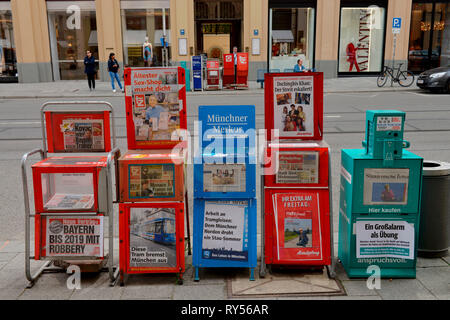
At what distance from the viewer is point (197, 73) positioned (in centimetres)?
2075

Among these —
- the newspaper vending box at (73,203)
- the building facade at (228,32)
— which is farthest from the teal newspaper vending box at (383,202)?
the building facade at (228,32)

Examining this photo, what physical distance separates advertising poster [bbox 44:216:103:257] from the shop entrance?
2264cm

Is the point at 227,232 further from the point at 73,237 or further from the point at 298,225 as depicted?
the point at 73,237

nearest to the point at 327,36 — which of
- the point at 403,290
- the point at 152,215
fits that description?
the point at 403,290

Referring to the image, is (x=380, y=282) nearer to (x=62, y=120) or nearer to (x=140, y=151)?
(x=140, y=151)

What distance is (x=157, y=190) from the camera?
14.4 feet

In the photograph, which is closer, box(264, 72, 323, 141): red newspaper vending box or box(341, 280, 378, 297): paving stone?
box(341, 280, 378, 297): paving stone

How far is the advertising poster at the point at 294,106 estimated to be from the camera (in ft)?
14.9

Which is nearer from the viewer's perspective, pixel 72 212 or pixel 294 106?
pixel 72 212

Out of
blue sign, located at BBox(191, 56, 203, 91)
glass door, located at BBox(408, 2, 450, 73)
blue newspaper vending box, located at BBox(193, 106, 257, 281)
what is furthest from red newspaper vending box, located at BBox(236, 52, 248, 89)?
blue newspaper vending box, located at BBox(193, 106, 257, 281)

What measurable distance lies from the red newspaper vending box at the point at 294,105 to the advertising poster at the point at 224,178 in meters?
0.54

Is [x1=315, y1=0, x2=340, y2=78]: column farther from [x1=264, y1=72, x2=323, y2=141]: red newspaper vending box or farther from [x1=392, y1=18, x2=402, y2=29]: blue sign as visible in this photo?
[x1=264, y1=72, x2=323, y2=141]: red newspaper vending box

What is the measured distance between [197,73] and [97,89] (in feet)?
17.4

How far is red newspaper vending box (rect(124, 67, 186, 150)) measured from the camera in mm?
4570
